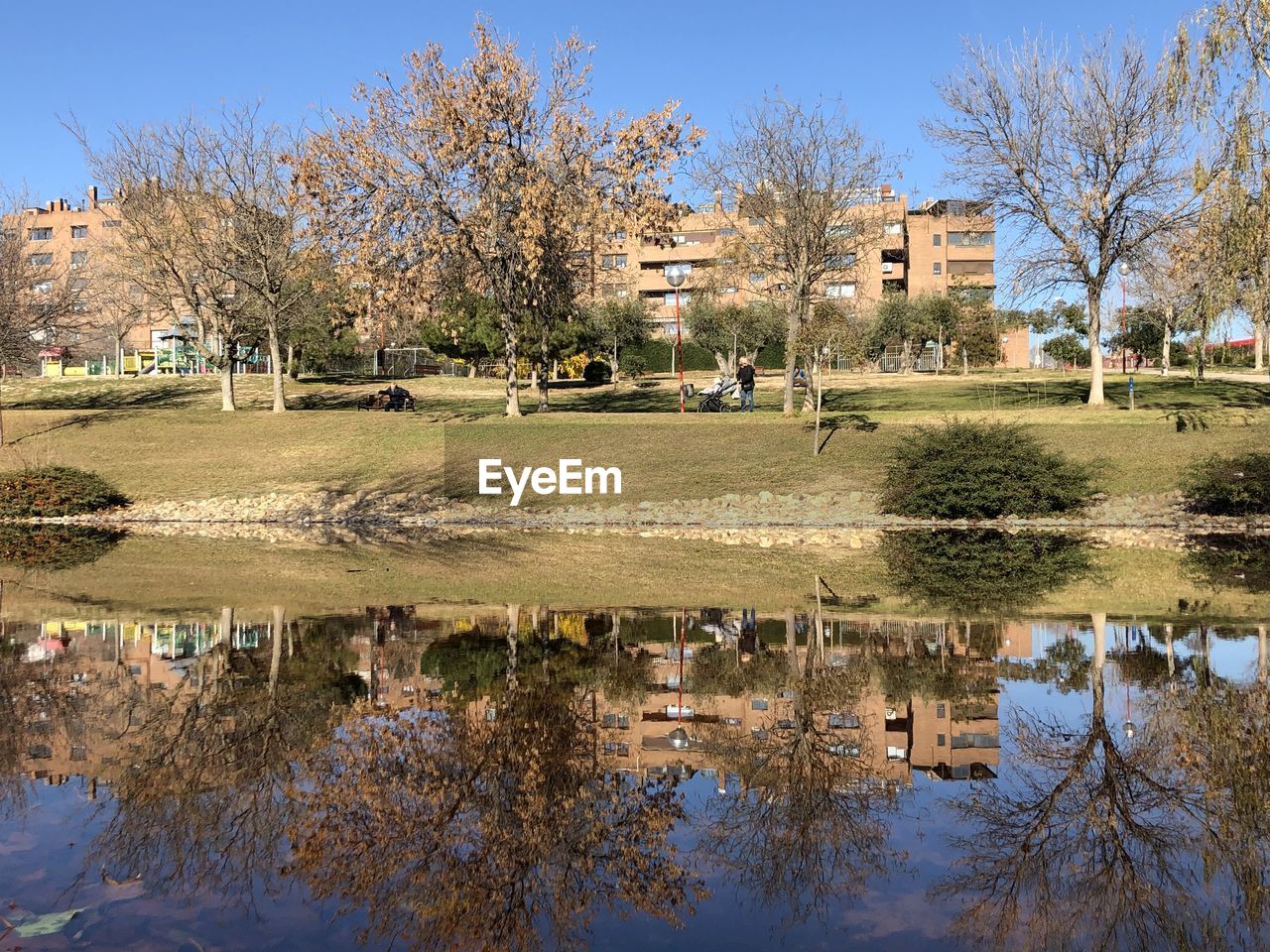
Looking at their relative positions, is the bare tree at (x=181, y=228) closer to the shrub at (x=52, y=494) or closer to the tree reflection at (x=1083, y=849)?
the shrub at (x=52, y=494)

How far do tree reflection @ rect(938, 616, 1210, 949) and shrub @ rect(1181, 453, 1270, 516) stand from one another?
21.2 metres

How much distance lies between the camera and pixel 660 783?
712cm

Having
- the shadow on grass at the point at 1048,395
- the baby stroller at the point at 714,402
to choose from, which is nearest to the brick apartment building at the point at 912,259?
the shadow on grass at the point at 1048,395

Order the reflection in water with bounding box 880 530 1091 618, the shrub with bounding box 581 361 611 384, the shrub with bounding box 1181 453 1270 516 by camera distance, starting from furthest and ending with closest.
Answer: the shrub with bounding box 581 361 611 384, the shrub with bounding box 1181 453 1270 516, the reflection in water with bounding box 880 530 1091 618

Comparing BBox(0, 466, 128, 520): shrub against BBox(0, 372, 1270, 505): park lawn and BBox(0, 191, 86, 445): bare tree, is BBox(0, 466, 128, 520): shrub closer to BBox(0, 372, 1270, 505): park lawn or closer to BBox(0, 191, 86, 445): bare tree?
BBox(0, 372, 1270, 505): park lawn

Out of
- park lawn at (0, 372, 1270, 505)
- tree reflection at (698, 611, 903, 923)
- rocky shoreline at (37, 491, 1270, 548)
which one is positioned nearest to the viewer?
tree reflection at (698, 611, 903, 923)

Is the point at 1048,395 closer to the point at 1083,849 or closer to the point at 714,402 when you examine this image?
the point at 714,402

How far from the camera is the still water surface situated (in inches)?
207

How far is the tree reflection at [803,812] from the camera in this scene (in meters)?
5.70

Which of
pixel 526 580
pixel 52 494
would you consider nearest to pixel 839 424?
pixel 526 580

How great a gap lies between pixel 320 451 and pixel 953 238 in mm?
68931

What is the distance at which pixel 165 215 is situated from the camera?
42.0 m

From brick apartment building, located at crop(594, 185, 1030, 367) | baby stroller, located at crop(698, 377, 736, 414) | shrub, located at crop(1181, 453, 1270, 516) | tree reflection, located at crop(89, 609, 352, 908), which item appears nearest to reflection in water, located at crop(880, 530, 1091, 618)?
shrub, located at crop(1181, 453, 1270, 516)

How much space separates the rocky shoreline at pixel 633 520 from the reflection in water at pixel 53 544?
1219mm
